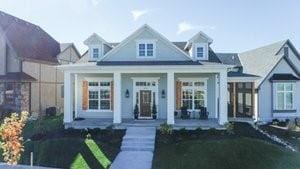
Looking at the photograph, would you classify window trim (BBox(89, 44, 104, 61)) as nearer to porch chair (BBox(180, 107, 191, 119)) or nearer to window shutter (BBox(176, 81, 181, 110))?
window shutter (BBox(176, 81, 181, 110))

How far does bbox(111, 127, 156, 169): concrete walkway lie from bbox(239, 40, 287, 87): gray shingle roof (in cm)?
1200

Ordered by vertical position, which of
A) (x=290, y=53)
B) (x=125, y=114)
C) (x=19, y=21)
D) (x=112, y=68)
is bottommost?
(x=125, y=114)

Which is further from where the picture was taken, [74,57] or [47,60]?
[74,57]

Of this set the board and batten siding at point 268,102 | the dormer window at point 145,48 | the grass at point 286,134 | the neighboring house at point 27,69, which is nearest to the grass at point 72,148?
the dormer window at point 145,48

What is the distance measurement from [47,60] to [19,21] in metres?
4.70

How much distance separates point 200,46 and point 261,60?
8594 mm

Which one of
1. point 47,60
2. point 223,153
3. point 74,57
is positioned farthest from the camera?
point 74,57

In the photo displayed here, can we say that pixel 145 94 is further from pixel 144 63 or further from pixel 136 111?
pixel 144 63

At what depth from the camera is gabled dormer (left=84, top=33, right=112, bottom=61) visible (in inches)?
932

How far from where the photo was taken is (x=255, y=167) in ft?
45.0

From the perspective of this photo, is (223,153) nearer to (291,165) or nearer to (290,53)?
(291,165)

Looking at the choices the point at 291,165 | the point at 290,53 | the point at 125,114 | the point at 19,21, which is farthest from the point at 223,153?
the point at 19,21

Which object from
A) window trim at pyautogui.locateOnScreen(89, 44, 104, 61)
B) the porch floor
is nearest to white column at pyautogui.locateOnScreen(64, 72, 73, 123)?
the porch floor

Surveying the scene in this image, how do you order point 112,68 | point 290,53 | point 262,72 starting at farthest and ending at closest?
point 290,53, point 262,72, point 112,68
